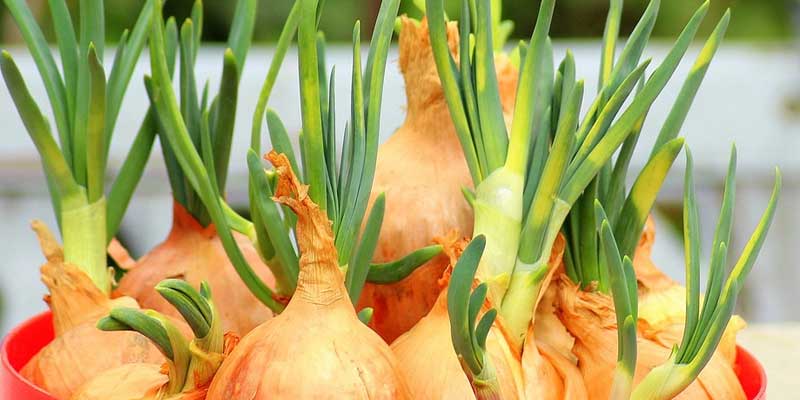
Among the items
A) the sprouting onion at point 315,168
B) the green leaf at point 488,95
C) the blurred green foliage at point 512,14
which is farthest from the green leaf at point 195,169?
the blurred green foliage at point 512,14

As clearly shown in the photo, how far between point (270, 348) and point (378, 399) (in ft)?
0.13

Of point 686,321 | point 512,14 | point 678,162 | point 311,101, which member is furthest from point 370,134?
point 512,14

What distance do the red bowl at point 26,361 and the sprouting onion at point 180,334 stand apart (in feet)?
0.13

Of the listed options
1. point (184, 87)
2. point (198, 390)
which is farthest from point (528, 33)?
point (198, 390)

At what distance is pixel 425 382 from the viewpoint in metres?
0.37

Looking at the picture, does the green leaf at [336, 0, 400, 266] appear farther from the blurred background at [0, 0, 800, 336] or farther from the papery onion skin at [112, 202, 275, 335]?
the blurred background at [0, 0, 800, 336]

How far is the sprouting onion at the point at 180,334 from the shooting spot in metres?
0.33

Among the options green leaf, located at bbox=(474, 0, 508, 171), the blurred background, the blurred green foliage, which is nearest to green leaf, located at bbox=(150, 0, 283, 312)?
green leaf, located at bbox=(474, 0, 508, 171)

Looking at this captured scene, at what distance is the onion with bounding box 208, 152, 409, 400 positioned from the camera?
0.34m

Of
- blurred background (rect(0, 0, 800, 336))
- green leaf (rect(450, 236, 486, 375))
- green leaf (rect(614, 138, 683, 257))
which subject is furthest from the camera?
blurred background (rect(0, 0, 800, 336))

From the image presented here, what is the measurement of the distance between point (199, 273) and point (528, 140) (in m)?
0.16

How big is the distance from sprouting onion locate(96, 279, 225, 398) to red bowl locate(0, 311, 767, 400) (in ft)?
0.13

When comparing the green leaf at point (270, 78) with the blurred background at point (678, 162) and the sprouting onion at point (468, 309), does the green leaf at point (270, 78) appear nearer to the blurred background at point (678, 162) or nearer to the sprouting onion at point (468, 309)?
the sprouting onion at point (468, 309)

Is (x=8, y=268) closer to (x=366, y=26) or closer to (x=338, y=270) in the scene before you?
(x=366, y=26)
